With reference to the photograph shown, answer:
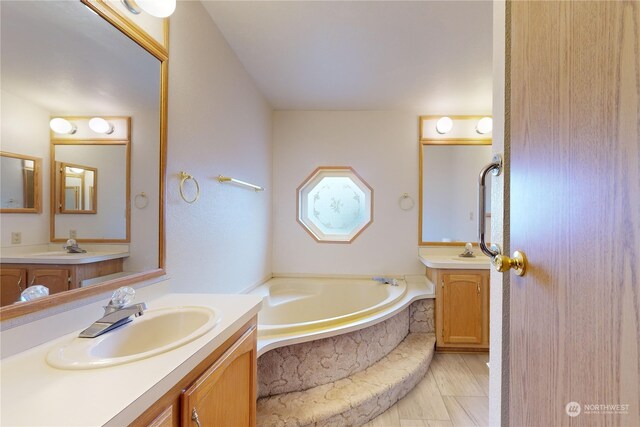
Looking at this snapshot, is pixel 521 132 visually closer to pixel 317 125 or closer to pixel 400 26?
pixel 400 26

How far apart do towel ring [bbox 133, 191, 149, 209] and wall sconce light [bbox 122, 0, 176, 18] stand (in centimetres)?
74

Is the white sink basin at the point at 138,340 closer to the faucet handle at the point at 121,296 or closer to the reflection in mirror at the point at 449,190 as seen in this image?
the faucet handle at the point at 121,296

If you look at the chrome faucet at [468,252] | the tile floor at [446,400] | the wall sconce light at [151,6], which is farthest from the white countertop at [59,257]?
the chrome faucet at [468,252]

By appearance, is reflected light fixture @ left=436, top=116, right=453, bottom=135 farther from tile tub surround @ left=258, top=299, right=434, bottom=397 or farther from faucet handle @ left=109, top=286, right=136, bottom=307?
faucet handle @ left=109, top=286, right=136, bottom=307

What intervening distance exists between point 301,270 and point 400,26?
2.47 m

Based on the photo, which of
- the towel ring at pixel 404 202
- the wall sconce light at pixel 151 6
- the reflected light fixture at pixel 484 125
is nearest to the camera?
the wall sconce light at pixel 151 6

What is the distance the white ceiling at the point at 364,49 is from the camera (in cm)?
158

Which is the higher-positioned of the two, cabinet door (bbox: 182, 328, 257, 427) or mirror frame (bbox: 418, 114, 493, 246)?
mirror frame (bbox: 418, 114, 493, 246)

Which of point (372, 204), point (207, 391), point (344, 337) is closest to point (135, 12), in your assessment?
point (207, 391)

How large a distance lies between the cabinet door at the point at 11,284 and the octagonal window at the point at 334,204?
2.45 meters

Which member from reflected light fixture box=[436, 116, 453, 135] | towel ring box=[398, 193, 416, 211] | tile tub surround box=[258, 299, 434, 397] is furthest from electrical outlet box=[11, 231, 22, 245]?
reflected light fixture box=[436, 116, 453, 135]

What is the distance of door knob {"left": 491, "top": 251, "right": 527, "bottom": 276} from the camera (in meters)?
0.65

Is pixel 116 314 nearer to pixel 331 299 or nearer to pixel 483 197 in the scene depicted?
pixel 483 197

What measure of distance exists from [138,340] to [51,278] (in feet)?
1.10
